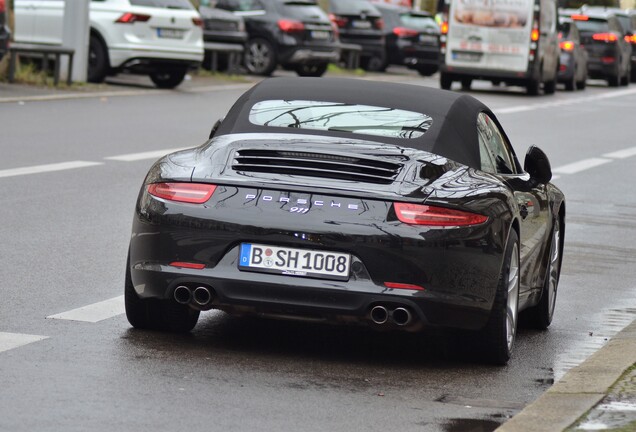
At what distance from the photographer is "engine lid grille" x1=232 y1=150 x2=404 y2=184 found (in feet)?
23.7

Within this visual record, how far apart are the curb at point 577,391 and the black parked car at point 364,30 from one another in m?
34.1

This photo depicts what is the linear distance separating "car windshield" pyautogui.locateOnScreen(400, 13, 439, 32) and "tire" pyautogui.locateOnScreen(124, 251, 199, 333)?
118 feet

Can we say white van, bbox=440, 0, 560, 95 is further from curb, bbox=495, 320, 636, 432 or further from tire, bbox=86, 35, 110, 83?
curb, bbox=495, 320, 636, 432

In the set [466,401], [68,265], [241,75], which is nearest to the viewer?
[466,401]

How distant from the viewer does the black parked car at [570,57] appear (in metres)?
39.8

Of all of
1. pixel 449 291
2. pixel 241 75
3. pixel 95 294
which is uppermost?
pixel 449 291

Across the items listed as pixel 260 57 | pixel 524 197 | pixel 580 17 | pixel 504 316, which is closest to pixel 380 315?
pixel 504 316

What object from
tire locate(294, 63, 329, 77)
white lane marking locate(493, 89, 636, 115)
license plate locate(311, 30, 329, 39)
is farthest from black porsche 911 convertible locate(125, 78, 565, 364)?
tire locate(294, 63, 329, 77)

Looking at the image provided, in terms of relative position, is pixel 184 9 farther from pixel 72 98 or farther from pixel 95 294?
pixel 95 294

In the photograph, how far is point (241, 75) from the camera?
112 ft

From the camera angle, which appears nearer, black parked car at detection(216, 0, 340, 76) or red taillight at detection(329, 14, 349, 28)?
black parked car at detection(216, 0, 340, 76)

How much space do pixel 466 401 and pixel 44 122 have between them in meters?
14.3

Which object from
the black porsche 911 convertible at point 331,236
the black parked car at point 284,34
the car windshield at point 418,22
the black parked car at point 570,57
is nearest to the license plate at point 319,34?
the black parked car at point 284,34

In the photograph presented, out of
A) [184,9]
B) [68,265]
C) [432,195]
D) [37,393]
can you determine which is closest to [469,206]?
[432,195]
